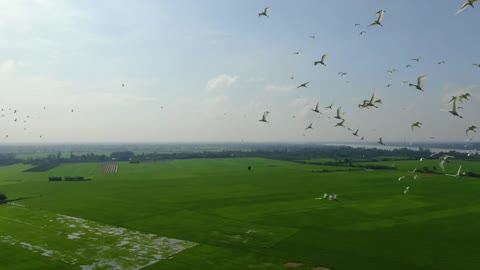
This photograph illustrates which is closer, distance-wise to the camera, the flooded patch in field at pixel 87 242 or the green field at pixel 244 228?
the green field at pixel 244 228

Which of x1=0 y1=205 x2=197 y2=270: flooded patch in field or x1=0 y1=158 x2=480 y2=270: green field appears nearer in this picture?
x1=0 y1=158 x2=480 y2=270: green field

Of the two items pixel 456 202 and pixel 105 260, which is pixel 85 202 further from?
pixel 456 202

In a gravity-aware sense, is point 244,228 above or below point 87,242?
above

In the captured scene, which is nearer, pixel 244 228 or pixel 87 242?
pixel 87 242

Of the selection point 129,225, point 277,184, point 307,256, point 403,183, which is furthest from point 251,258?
point 403,183
